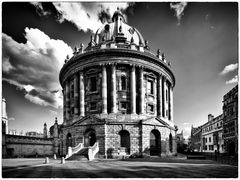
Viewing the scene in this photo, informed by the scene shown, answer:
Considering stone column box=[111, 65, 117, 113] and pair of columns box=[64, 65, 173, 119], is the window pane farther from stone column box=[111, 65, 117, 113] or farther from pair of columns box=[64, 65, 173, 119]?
stone column box=[111, 65, 117, 113]

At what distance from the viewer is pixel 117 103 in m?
29.0

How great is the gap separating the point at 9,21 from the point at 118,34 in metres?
22.7

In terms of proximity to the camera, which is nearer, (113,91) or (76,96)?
(113,91)

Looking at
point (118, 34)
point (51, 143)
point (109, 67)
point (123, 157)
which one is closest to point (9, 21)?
point (109, 67)

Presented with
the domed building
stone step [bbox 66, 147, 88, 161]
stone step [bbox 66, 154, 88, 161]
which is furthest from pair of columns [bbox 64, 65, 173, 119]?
stone step [bbox 66, 154, 88, 161]

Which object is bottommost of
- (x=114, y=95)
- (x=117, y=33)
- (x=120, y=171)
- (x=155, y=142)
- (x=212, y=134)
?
(x=212, y=134)

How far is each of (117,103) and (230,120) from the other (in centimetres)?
2564

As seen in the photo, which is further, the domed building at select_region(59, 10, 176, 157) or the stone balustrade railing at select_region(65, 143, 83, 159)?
the domed building at select_region(59, 10, 176, 157)

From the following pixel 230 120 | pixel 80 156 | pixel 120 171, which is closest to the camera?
pixel 120 171

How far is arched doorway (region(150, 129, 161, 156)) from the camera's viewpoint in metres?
29.2

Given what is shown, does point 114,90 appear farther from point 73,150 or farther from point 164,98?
point 73,150

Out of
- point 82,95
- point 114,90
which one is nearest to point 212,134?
point 114,90

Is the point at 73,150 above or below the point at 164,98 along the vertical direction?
below

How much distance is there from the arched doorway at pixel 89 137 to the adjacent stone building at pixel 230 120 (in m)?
26.1
